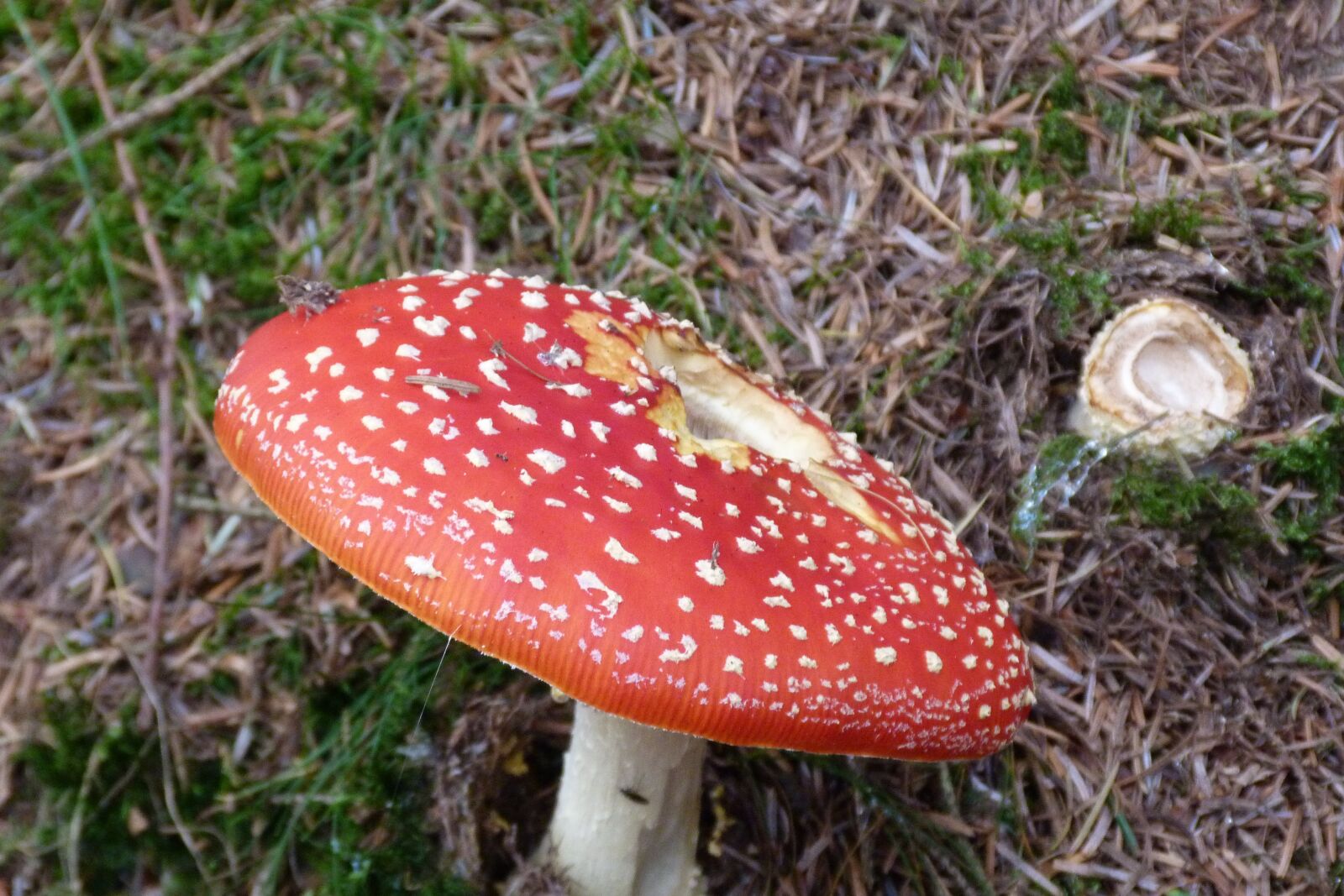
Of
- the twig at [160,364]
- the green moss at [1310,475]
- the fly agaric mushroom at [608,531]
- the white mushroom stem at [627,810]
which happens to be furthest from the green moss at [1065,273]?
the twig at [160,364]

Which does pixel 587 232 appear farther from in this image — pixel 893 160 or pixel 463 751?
pixel 463 751

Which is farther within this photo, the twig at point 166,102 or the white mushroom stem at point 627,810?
the twig at point 166,102

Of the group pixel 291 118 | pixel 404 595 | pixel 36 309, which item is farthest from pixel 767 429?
pixel 36 309

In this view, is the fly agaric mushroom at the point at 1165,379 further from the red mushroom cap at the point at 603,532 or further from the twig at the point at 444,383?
the twig at the point at 444,383

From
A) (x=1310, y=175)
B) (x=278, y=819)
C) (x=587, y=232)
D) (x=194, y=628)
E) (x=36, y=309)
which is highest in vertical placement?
(x=1310, y=175)

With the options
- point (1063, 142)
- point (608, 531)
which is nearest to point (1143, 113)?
point (1063, 142)

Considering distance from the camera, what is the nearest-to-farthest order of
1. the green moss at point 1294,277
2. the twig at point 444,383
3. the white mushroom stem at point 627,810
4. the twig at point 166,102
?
the twig at point 444,383
the white mushroom stem at point 627,810
the green moss at point 1294,277
the twig at point 166,102

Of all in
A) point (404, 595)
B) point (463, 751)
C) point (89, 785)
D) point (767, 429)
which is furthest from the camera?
point (89, 785)

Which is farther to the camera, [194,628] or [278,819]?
[194,628]
